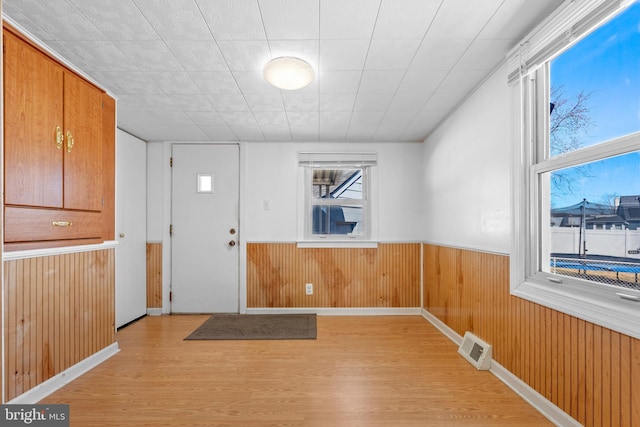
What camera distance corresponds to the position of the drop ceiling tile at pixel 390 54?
78.7 inches

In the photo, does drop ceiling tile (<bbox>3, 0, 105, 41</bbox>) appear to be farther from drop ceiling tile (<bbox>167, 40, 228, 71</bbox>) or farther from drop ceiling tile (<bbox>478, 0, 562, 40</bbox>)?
drop ceiling tile (<bbox>478, 0, 562, 40</bbox>)

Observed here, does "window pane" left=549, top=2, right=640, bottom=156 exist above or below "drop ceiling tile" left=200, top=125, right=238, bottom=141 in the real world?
below

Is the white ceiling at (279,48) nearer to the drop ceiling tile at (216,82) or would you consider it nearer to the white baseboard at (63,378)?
the drop ceiling tile at (216,82)

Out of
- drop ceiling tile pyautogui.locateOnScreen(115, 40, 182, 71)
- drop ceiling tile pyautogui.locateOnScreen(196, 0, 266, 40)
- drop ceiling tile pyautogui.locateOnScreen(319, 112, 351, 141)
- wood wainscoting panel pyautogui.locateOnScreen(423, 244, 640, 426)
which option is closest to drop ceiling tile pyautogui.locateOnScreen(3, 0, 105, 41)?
drop ceiling tile pyautogui.locateOnScreen(115, 40, 182, 71)

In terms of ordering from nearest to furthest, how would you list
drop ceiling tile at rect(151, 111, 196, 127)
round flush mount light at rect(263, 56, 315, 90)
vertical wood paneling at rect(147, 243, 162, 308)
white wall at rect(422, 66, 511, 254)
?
round flush mount light at rect(263, 56, 315, 90)
white wall at rect(422, 66, 511, 254)
drop ceiling tile at rect(151, 111, 196, 127)
vertical wood paneling at rect(147, 243, 162, 308)

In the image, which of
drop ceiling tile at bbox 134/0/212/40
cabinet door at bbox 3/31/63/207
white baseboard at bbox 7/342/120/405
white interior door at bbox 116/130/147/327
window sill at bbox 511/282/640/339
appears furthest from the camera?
white interior door at bbox 116/130/147/327

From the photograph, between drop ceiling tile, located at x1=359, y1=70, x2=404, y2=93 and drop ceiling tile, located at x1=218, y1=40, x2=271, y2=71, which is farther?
drop ceiling tile, located at x1=359, y1=70, x2=404, y2=93

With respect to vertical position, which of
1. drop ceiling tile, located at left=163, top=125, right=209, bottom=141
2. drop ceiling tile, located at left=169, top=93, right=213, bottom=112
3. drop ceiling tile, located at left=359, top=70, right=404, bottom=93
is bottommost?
drop ceiling tile, located at left=163, top=125, right=209, bottom=141

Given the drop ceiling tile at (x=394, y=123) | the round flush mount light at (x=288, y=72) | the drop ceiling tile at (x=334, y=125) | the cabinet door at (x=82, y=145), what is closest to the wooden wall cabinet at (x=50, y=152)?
the cabinet door at (x=82, y=145)

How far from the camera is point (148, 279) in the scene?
399 centimetres

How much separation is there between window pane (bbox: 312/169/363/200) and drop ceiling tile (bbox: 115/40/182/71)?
225cm

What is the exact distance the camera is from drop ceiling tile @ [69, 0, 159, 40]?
1676 millimetres

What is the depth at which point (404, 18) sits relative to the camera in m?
1.78

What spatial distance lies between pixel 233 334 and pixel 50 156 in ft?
7.14
